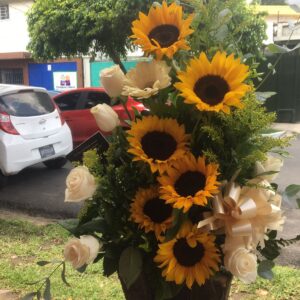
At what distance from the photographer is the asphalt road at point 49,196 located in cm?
488

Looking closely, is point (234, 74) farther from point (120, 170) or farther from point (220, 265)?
point (220, 265)

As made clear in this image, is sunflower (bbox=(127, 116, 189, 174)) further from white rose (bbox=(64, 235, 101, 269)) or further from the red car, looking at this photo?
the red car

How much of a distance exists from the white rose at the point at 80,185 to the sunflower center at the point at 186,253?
0.92ft

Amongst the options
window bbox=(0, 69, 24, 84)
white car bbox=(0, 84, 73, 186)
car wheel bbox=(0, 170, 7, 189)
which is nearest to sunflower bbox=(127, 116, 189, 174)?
white car bbox=(0, 84, 73, 186)

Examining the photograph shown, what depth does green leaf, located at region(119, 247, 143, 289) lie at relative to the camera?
1.29 m

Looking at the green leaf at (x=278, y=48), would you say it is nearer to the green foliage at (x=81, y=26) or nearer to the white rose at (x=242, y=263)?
the white rose at (x=242, y=263)

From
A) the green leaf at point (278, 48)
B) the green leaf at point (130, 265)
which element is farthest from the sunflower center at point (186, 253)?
the green leaf at point (278, 48)

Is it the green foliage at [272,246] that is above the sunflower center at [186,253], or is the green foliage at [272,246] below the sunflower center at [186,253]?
below

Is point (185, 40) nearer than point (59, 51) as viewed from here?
Yes

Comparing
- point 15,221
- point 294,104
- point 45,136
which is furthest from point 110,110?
point 294,104

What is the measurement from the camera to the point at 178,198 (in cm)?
119

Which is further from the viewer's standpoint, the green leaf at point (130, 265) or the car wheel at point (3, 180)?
the car wheel at point (3, 180)

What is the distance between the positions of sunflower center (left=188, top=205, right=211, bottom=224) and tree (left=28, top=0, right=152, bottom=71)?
952cm

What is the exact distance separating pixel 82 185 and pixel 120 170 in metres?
0.11
